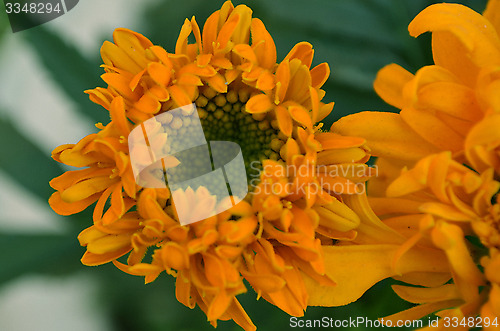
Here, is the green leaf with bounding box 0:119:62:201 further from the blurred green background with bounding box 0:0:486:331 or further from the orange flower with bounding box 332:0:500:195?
the orange flower with bounding box 332:0:500:195

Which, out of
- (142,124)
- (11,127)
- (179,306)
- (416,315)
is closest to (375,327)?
(416,315)

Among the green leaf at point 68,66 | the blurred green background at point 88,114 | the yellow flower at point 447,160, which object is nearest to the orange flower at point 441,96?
the yellow flower at point 447,160

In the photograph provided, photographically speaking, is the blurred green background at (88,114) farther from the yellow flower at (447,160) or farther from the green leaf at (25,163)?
the yellow flower at (447,160)

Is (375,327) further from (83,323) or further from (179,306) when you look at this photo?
(83,323)

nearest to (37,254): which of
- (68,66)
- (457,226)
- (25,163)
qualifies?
(25,163)

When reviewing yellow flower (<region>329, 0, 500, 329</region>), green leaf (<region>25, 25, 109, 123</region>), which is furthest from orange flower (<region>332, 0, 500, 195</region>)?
green leaf (<region>25, 25, 109, 123</region>)

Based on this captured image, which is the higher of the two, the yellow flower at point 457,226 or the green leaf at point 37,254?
the yellow flower at point 457,226
